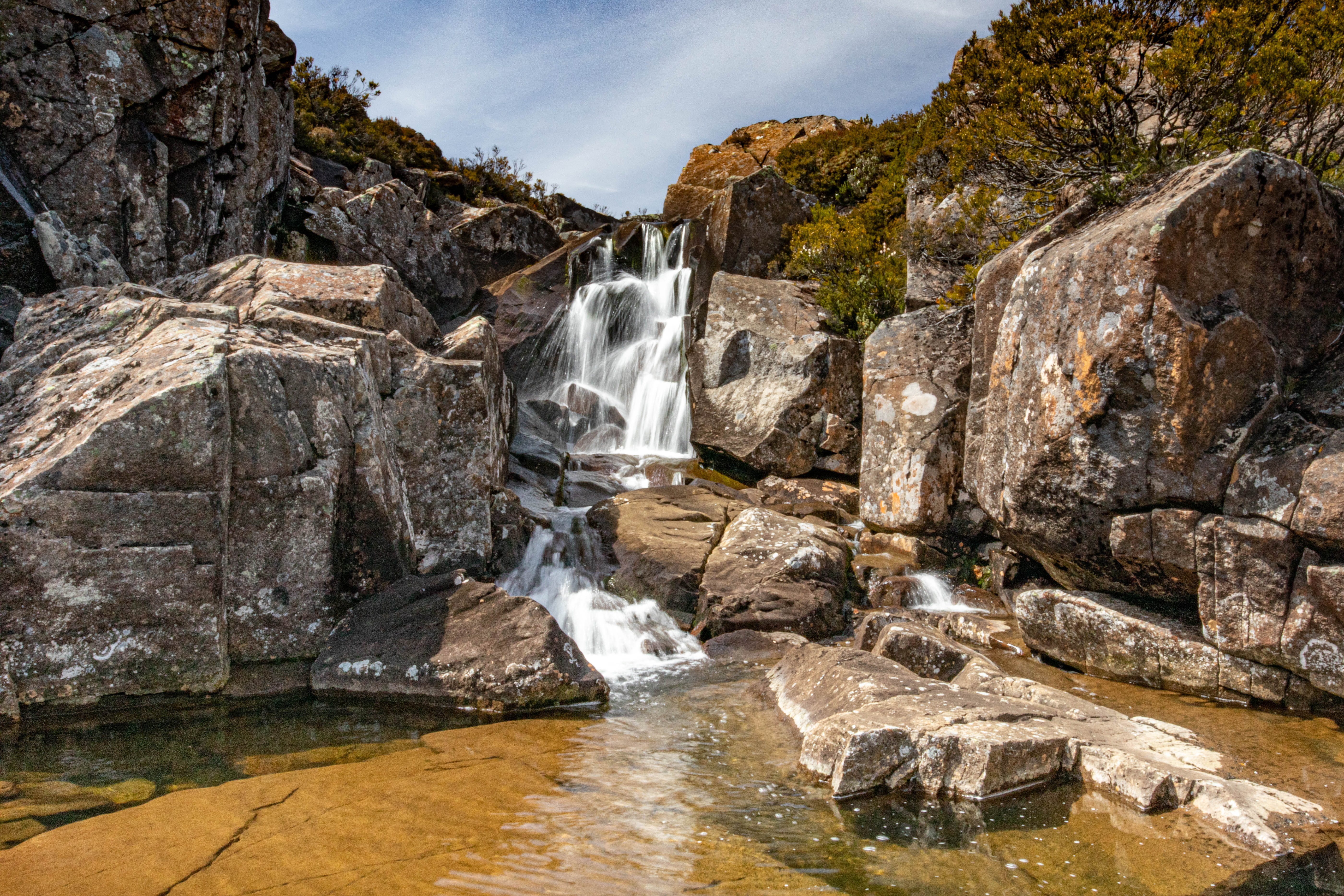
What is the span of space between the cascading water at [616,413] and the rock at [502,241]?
2.64 metres

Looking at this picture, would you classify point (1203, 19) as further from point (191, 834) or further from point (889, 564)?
point (191, 834)

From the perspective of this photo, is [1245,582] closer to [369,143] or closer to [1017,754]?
[1017,754]

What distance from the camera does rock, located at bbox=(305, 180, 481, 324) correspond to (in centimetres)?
1762

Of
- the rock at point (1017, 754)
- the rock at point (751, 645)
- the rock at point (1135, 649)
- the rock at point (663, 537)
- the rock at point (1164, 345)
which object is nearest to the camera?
the rock at point (1017, 754)

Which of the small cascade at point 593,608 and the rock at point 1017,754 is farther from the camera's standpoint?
the small cascade at point 593,608

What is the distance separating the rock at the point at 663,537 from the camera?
1025 cm

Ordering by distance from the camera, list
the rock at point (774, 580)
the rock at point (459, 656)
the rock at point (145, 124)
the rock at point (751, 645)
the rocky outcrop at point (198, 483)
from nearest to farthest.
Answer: the rocky outcrop at point (198, 483) → the rock at point (459, 656) → the rock at point (751, 645) → the rock at point (774, 580) → the rock at point (145, 124)

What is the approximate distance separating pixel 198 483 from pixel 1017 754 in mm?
6996

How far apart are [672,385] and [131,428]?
1234 cm

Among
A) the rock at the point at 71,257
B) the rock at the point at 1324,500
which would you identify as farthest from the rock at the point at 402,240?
the rock at the point at 1324,500

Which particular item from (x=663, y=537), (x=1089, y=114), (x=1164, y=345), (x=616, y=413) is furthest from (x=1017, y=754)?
(x=616, y=413)

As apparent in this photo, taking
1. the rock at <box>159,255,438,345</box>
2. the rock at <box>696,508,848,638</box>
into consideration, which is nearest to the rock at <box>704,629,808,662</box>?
the rock at <box>696,508,848,638</box>

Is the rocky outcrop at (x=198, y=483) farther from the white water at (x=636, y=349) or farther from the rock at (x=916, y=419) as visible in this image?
the white water at (x=636, y=349)

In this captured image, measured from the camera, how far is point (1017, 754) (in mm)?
4980
